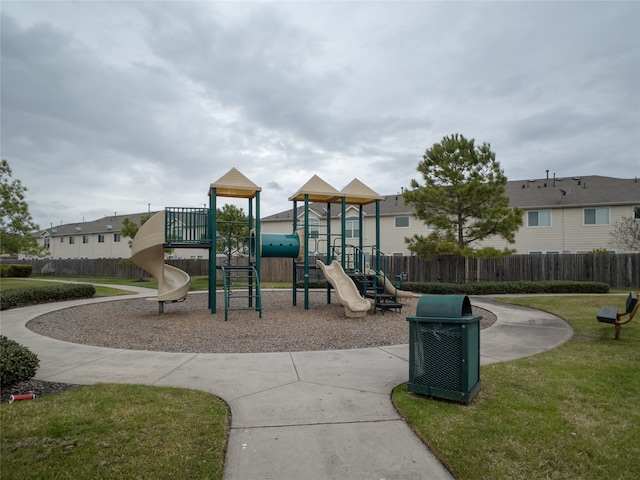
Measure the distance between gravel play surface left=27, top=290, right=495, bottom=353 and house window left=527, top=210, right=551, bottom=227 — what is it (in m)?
18.0

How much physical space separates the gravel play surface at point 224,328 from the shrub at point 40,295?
2050 mm

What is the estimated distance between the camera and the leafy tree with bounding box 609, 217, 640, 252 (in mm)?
24406

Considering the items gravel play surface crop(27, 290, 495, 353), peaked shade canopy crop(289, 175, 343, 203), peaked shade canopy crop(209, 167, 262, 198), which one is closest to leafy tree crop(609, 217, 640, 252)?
gravel play surface crop(27, 290, 495, 353)

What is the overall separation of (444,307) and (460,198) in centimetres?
1722

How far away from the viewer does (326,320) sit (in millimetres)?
11492

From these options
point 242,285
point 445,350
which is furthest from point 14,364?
point 242,285

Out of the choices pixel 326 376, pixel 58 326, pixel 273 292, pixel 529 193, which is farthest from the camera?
pixel 529 193

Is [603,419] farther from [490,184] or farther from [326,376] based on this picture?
[490,184]

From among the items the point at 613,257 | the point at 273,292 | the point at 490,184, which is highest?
the point at 490,184

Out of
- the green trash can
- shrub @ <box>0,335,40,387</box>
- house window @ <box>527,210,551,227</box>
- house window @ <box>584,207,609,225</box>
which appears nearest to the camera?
the green trash can

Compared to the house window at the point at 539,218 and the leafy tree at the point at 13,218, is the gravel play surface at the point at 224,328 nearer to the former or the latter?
the leafy tree at the point at 13,218

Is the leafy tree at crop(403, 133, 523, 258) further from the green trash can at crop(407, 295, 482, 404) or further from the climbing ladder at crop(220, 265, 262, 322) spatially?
the green trash can at crop(407, 295, 482, 404)

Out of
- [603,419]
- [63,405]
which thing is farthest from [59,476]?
[603,419]

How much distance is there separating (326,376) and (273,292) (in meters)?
14.5
